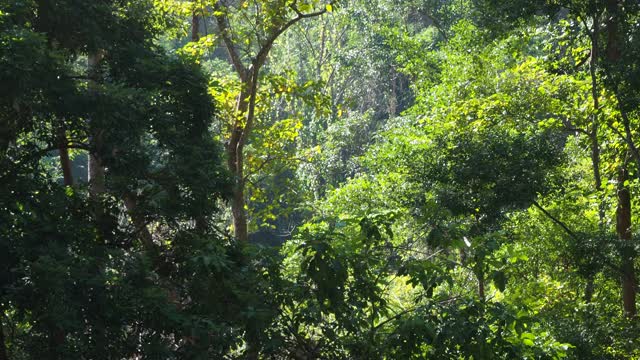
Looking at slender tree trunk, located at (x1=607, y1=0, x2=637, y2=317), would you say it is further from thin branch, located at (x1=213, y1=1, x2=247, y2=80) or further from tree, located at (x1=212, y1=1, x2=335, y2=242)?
thin branch, located at (x1=213, y1=1, x2=247, y2=80)

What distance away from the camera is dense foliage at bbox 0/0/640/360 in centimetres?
482

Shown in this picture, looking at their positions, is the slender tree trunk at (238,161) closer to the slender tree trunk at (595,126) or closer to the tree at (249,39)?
the tree at (249,39)

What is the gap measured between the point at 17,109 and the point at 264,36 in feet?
13.7

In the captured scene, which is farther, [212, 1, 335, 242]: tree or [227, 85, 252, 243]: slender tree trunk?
[227, 85, 252, 243]: slender tree trunk

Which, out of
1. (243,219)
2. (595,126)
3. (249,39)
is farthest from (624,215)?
(249,39)

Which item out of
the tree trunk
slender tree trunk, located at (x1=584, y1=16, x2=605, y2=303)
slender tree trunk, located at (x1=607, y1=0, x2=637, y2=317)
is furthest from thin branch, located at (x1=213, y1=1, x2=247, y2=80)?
the tree trunk

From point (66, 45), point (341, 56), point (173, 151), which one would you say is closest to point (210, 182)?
point (173, 151)

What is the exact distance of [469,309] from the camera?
5.04m

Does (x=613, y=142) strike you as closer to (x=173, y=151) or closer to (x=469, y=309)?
(x=469, y=309)

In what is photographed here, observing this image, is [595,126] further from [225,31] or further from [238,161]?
[225,31]

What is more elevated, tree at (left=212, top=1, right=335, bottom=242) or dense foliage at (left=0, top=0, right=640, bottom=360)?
tree at (left=212, top=1, right=335, bottom=242)

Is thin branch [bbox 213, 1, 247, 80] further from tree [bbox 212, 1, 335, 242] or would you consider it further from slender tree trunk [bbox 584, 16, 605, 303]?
slender tree trunk [bbox 584, 16, 605, 303]

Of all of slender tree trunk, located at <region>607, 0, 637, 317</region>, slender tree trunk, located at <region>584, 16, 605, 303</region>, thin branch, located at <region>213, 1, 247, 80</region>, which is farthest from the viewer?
thin branch, located at <region>213, 1, 247, 80</region>

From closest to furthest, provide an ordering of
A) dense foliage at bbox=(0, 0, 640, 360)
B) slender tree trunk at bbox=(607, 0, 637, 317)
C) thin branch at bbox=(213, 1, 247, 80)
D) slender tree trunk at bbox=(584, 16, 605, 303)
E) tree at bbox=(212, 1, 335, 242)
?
dense foliage at bbox=(0, 0, 640, 360), slender tree trunk at bbox=(607, 0, 637, 317), slender tree trunk at bbox=(584, 16, 605, 303), tree at bbox=(212, 1, 335, 242), thin branch at bbox=(213, 1, 247, 80)
